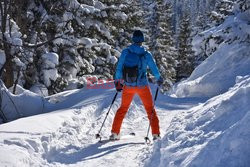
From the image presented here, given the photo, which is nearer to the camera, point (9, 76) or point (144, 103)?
point (144, 103)

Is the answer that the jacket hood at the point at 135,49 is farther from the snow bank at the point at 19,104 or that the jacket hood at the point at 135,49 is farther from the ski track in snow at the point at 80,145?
the snow bank at the point at 19,104

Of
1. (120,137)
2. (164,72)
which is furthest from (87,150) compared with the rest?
(164,72)

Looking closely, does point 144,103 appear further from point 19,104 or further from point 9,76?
point 9,76

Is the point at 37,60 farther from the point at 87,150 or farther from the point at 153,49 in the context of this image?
the point at 153,49

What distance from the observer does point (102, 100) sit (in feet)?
37.2

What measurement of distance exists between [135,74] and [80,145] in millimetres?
1866

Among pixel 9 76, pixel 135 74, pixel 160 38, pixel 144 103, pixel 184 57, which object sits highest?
pixel 135 74

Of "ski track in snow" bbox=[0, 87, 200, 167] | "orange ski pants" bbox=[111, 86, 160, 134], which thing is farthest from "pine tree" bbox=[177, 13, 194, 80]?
"orange ski pants" bbox=[111, 86, 160, 134]

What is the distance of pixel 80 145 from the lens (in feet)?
24.0

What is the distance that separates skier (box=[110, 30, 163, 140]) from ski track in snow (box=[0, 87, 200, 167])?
0.50 m

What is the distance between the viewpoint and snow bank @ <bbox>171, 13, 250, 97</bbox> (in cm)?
1273

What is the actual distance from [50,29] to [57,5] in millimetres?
1170

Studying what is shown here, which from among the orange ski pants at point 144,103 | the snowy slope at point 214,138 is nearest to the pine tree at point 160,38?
the orange ski pants at point 144,103

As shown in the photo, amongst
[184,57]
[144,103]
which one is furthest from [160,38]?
[144,103]
